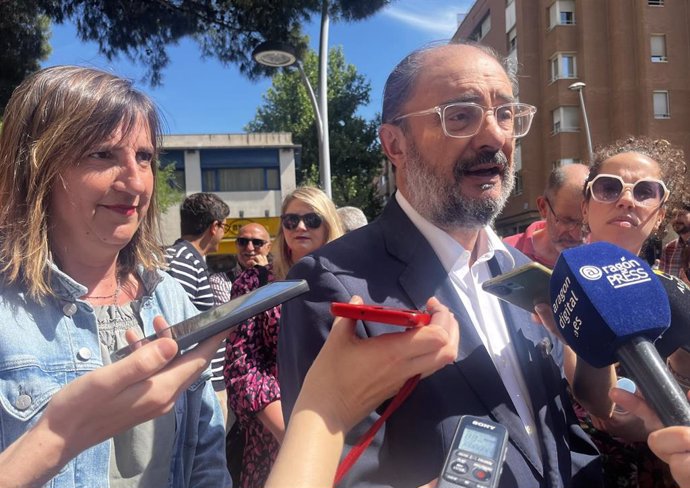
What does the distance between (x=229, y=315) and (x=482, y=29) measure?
2984 centimetres

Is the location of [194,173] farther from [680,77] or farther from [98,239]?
[98,239]

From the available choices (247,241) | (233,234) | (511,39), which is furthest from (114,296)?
(511,39)

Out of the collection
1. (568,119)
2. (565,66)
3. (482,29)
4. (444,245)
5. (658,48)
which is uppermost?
(482,29)

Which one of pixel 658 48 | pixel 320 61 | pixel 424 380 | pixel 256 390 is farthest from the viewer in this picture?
pixel 658 48

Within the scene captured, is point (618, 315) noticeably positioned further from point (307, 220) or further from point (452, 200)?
point (307, 220)

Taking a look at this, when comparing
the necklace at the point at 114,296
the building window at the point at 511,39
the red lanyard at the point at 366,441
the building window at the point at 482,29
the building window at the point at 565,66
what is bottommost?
the red lanyard at the point at 366,441

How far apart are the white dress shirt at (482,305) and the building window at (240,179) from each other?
936 inches

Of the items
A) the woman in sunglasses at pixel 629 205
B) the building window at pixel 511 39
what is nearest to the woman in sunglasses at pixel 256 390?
the woman in sunglasses at pixel 629 205

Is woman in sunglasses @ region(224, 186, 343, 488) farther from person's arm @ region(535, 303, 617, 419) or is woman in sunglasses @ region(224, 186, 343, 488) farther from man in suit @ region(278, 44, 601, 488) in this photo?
person's arm @ region(535, 303, 617, 419)

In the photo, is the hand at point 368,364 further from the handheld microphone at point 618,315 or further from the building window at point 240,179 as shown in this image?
the building window at point 240,179

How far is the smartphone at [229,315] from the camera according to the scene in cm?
107

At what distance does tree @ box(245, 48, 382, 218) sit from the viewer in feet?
88.7

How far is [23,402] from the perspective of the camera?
1340 mm

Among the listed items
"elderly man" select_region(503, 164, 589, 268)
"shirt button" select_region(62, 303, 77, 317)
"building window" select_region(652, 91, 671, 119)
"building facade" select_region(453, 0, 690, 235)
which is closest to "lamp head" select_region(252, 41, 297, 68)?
"elderly man" select_region(503, 164, 589, 268)
